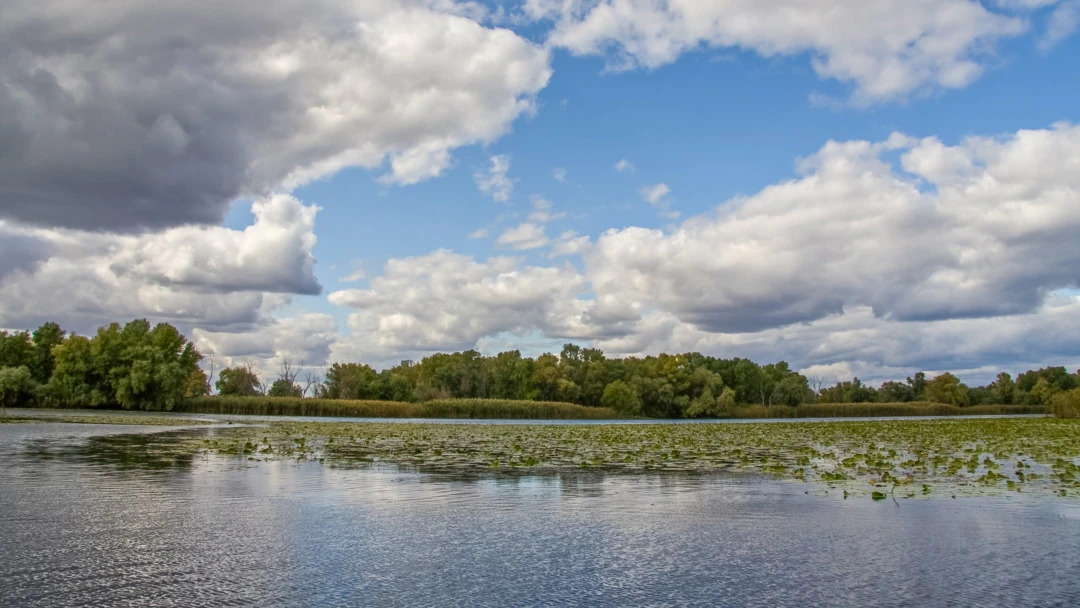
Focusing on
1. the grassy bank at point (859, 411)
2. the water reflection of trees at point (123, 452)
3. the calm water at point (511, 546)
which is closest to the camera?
the calm water at point (511, 546)

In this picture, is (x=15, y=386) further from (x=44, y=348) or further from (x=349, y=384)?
(x=349, y=384)

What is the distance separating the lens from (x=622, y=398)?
121750 mm

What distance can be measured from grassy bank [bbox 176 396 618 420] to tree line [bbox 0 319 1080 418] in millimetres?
5441

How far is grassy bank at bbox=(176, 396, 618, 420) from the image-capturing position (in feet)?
258

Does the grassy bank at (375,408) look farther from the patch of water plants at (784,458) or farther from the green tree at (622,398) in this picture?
the patch of water plants at (784,458)

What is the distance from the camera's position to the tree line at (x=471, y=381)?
286 ft

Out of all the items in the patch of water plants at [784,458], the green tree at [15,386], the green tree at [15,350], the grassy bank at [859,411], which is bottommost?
the grassy bank at [859,411]

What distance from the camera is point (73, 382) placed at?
87375mm

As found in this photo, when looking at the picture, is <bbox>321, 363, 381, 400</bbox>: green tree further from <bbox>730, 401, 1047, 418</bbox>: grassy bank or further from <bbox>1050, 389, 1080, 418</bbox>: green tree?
<bbox>1050, 389, 1080, 418</bbox>: green tree

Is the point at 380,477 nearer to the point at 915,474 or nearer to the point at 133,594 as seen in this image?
the point at 133,594

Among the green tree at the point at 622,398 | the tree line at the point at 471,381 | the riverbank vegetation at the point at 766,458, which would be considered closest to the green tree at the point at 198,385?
the tree line at the point at 471,381

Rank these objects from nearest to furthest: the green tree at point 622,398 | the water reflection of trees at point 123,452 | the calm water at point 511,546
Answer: the calm water at point 511,546
the water reflection of trees at point 123,452
the green tree at point 622,398

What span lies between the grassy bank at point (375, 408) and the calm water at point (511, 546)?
6499 centimetres

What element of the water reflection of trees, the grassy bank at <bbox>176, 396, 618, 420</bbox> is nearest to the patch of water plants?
the water reflection of trees
